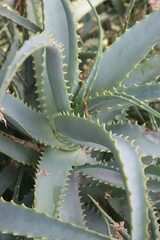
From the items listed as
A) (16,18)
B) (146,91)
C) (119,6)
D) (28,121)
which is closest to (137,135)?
(146,91)

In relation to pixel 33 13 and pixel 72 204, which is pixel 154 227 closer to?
pixel 72 204

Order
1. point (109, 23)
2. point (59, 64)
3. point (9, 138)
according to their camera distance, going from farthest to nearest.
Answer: point (109, 23), point (9, 138), point (59, 64)

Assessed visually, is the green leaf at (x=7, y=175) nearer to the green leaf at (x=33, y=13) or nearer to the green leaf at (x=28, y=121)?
the green leaf at (x=28, y=121)

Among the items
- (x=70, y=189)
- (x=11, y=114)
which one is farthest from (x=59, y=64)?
(x=70, y=189)

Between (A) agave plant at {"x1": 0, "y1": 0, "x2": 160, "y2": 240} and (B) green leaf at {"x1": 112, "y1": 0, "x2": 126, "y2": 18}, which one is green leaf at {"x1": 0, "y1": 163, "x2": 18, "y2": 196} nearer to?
(A) agave plant at {"x1": 0, "y1": 0, "x2": 160, "y2": 240}

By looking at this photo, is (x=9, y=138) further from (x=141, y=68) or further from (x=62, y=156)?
(x=141, y=68)

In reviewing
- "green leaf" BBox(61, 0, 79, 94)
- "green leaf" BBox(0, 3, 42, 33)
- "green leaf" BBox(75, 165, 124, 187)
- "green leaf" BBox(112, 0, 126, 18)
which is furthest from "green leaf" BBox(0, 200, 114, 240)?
"green leaf" BBox(112, 0, 126, 18)
